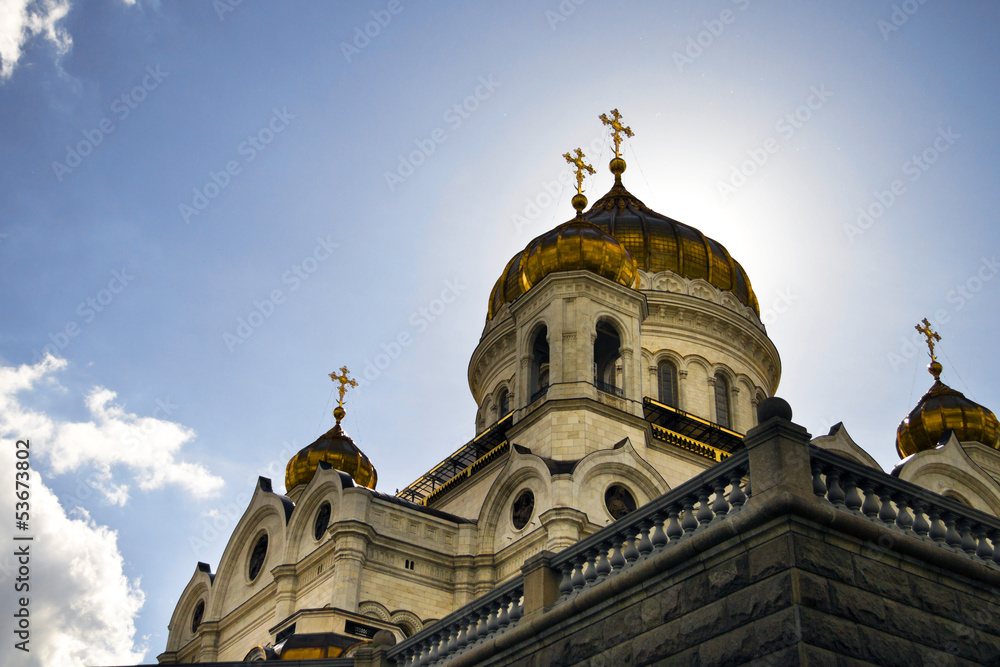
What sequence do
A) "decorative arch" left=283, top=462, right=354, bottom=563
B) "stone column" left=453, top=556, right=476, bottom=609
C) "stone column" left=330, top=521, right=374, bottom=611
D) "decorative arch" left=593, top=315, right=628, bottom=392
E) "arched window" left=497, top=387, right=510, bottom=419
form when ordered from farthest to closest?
"arched window" left=497, top=387, right=510, bottom=419 < "decorative arch" left=593, top=315, right=628, bottom=392 < "decorative arch" left=283, top=462, right=354, bottom=563 < "stone column" left=453, top=556, right=476, bottom=609 < "stone column" left=330, top=521, right=374, bottom=611

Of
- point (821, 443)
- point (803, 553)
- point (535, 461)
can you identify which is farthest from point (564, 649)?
point (821, 443)

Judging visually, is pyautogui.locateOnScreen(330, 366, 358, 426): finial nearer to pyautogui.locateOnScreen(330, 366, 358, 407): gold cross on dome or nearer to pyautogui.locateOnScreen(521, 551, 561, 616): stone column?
pyautogui.locateOnScreen(330, 366, 358, 407): gold cross on dome

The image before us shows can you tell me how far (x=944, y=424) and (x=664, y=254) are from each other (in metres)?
9.42

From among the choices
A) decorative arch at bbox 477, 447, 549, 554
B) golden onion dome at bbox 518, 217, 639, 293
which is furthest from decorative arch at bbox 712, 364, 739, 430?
decorative arch at bbox 477, 447, 549, 554

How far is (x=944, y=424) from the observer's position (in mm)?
29812

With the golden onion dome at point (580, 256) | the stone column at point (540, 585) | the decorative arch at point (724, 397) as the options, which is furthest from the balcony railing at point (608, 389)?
the stone column at point (540, 585)

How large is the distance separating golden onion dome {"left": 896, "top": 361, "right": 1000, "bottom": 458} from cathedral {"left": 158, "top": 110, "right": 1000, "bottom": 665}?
6 cm

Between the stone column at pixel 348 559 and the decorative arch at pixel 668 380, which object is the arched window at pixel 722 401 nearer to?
the decorative arch at pixel 668 380

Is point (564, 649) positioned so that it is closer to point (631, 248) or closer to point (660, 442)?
point (660, 442)

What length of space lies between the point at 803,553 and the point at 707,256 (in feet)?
83.6

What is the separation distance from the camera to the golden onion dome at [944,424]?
29.7 m

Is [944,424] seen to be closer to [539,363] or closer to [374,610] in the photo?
[539,363]

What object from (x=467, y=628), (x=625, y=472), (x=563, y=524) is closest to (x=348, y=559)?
(x=563, y=524)

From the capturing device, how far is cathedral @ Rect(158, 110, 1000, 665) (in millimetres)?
7922
